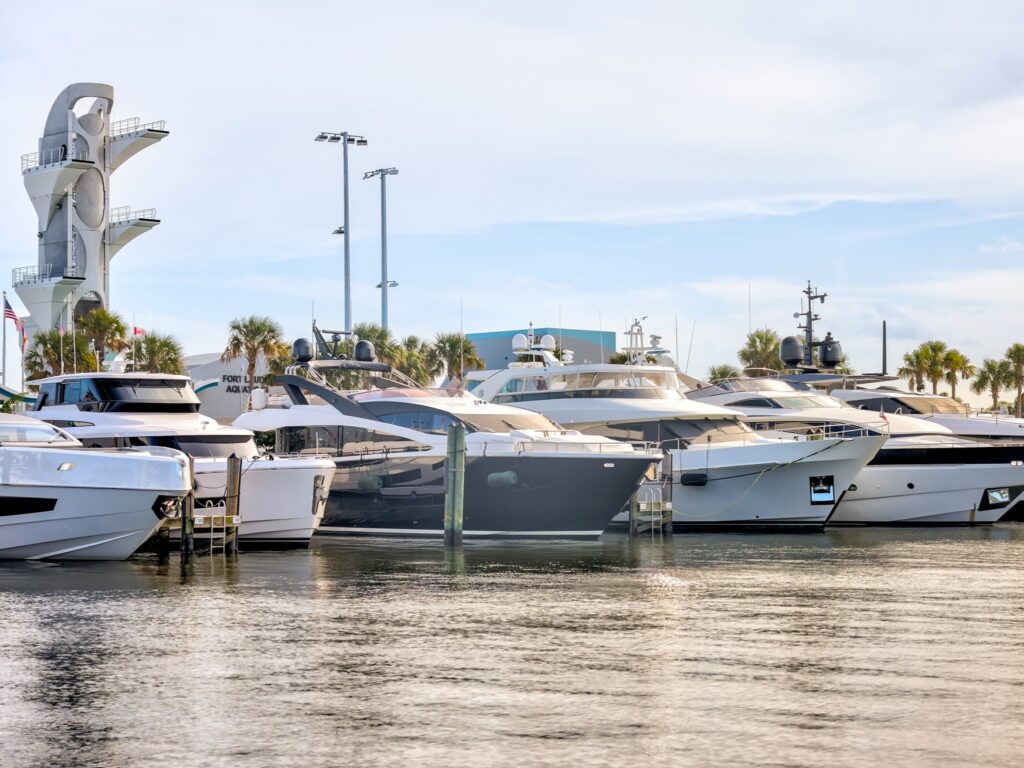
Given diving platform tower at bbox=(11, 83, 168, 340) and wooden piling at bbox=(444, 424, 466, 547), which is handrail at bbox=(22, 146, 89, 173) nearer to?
diving platform tower at bbox=(11, 83, 168, 340)

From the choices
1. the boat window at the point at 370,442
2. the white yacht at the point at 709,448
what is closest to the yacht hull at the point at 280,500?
the boat window at the point at 370,442

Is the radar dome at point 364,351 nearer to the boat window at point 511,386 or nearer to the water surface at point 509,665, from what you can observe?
the boat window at point 511,386

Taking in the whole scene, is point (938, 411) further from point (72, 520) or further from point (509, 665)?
point (509, 665)

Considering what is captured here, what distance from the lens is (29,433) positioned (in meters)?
23.9

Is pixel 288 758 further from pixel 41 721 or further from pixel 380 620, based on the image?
pixel 380 620

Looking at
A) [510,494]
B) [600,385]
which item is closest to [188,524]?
[510,494]

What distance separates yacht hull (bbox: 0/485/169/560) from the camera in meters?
22.3

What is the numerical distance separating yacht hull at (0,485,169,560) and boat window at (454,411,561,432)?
27.1 feet

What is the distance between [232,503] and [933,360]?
56458 millimetres

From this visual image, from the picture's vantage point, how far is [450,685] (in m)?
12.1

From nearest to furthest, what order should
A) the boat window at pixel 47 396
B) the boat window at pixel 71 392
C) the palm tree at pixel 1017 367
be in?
the boat window at pixel 71 392, the boat window at pixel 47 396, the palm tree at pixel 1017 367

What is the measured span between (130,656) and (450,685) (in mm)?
3844

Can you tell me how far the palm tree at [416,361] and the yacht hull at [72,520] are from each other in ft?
106

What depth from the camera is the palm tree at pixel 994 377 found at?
75.5m
